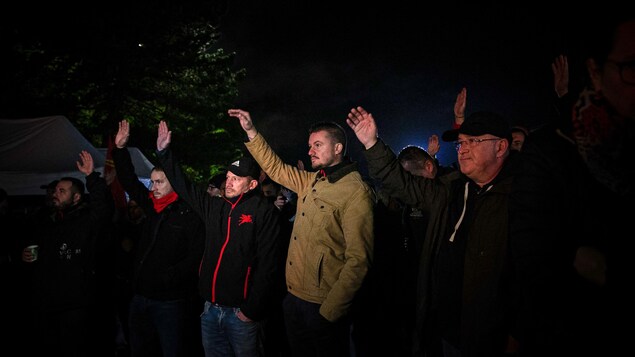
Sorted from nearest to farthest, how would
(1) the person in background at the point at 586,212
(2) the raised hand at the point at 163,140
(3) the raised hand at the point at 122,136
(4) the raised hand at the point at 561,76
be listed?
(1) the person in background at the point at 586,212, (4) the raised hand at the point at 561,76, (2) the raised hand at the point at 163,140, (3) the raised hand at the point at 122,136

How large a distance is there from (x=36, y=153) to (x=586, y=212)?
10973mm

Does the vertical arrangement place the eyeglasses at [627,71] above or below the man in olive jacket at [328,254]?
above

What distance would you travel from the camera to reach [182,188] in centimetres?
423

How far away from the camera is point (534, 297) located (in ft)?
4.68

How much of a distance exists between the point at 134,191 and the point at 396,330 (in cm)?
441

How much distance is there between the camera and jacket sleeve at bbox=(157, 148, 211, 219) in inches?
165

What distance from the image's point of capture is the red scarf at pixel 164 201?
4.38 metres

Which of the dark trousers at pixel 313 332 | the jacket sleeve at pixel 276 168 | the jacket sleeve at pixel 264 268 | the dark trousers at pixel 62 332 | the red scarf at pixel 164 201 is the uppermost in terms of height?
the jacket sleeve at pixel 276 168

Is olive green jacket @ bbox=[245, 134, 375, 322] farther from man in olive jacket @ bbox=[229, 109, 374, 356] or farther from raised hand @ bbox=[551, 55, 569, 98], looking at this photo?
raised hand @ bbox=[551, 55, 569, 98]

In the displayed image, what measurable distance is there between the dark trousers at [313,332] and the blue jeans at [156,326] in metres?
1.37

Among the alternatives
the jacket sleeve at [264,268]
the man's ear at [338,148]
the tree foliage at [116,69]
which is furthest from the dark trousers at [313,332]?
the tree foliage at [116,69]

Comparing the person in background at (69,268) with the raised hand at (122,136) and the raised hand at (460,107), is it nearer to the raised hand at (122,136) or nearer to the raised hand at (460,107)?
the raised hand at (122,136)

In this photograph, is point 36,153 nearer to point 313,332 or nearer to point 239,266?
point 239,266

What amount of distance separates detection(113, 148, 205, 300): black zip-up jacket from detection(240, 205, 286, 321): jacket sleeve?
Answer: 0.96 m
